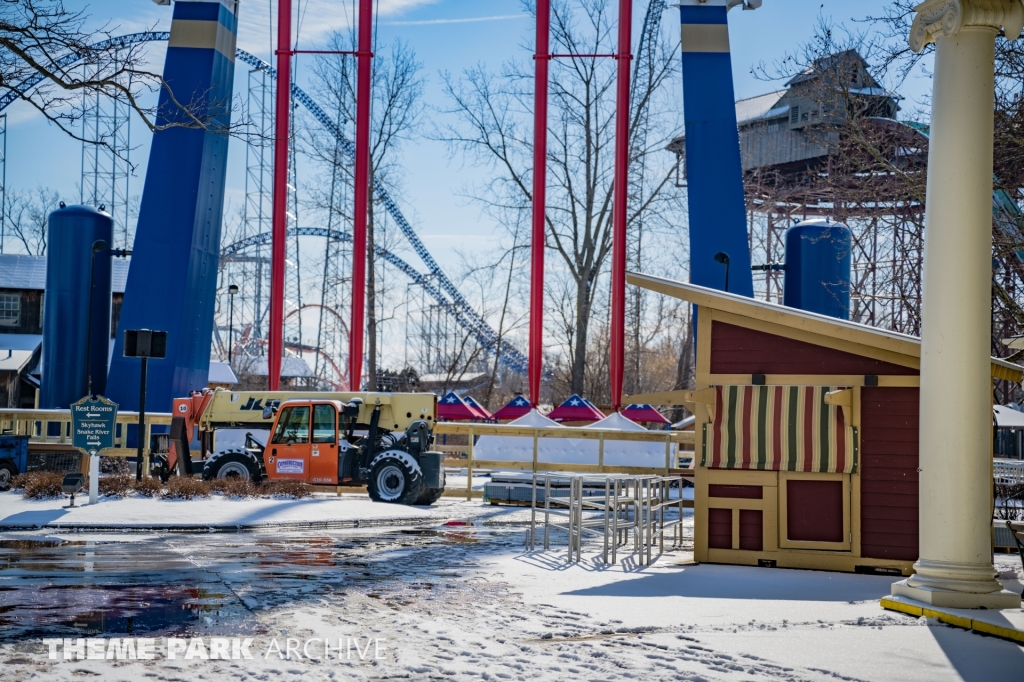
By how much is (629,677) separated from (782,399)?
272 inches

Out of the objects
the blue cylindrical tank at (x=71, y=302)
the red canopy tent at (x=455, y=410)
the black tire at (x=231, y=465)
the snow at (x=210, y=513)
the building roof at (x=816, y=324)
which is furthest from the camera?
the red canopy tent at (x=455, y=410)

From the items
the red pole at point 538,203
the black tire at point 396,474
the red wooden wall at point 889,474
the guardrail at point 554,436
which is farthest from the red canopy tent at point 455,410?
the red wooden wall at point 889,474

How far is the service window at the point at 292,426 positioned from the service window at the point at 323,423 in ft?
0.54

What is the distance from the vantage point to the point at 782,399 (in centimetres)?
1262

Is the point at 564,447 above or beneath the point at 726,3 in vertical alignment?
beneath

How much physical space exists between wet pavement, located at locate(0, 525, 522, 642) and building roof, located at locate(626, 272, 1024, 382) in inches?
158

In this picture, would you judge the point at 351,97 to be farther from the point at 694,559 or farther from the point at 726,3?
the point at 694,559

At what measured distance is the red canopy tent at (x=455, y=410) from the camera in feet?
116

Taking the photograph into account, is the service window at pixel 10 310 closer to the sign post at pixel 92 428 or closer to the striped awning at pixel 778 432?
the sign post at pixel 92 428

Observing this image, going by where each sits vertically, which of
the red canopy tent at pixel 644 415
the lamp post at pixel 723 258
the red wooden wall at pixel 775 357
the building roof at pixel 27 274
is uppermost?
the building roof at pixel 27 274

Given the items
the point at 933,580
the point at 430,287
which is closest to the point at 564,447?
the point at 933,580

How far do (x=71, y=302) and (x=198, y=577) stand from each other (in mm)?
18983

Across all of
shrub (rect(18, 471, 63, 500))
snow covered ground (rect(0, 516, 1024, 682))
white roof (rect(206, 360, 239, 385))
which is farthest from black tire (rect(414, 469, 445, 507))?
white roof (rect(206, 360, 239, 385))

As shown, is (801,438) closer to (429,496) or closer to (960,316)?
(960,316)
